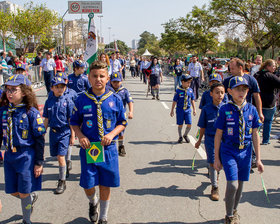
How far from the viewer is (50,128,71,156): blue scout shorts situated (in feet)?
16.1

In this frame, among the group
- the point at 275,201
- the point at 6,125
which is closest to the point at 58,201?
the point at 6,125

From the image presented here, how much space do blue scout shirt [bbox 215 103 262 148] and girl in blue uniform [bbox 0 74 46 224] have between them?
6.95ft

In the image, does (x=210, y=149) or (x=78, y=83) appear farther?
(x=78, y=83)

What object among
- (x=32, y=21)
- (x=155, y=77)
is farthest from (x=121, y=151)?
(x=32, y=21)

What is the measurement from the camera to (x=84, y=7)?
12844 millimetres

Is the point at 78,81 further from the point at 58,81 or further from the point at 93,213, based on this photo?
the point at 93,213

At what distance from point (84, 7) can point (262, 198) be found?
10.7 m

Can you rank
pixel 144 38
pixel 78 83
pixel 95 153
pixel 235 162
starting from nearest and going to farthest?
1. pixel 95 153
2. pixel 235 162
3. pixel 78 83
4. pixel 144 38

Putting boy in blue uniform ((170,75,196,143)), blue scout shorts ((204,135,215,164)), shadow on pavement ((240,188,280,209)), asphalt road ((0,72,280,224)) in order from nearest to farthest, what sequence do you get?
asphalt road ((0,72,280,224)) < shadow on pavement ((240,188,280,209)) < blue scout shorts ((204,135,215,164)) < boy in blue uniform ((170,75,196,143))

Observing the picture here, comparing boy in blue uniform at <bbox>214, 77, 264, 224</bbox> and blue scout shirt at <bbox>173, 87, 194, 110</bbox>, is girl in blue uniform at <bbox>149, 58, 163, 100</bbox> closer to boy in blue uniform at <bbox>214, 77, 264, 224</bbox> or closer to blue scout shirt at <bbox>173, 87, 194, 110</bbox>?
blue scout shirt at <bbox>173, 87, 194, 110</bbox>

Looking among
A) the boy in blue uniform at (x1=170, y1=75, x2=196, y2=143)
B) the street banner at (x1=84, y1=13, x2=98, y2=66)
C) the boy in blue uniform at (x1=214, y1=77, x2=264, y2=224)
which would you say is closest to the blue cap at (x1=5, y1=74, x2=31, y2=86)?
the boy in blue uniform at (x1=214, y1=77, x2=264, y2=224)

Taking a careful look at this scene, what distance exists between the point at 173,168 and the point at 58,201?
2.29 metres

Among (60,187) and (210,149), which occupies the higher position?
(210,149)

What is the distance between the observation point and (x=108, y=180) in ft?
11.8
